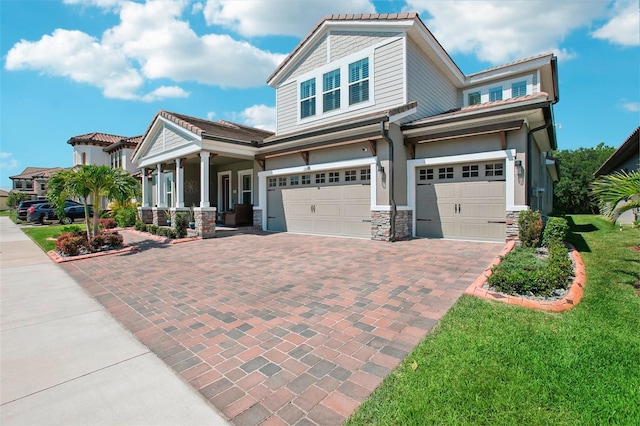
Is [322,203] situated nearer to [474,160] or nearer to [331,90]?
[331,90]

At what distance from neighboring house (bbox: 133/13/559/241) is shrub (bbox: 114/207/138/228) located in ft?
12.4

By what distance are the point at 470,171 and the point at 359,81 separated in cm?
561

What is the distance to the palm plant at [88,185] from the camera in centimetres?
936

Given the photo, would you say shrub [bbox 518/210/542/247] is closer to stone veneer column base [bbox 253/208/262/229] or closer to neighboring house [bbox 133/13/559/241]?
neighboring house [bbox 133/13/559/241]

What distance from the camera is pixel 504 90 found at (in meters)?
14.1

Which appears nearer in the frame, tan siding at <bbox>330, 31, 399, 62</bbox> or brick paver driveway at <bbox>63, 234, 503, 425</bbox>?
brick paver driveway at <bbox>63, 234, 503, 425</bbox>

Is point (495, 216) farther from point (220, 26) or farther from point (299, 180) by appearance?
point (220, 26)

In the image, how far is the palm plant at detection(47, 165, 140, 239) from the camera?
30.7 feet

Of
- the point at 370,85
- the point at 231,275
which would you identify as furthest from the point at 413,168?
the point at 231,275

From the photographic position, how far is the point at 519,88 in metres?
13.8

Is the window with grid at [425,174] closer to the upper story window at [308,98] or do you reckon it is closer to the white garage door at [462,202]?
the white garage door at [462,202]

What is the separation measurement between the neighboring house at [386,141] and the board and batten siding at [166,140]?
0.09 meters

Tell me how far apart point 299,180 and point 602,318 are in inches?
406

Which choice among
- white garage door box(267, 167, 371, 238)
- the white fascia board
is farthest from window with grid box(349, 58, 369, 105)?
the white fascia board
